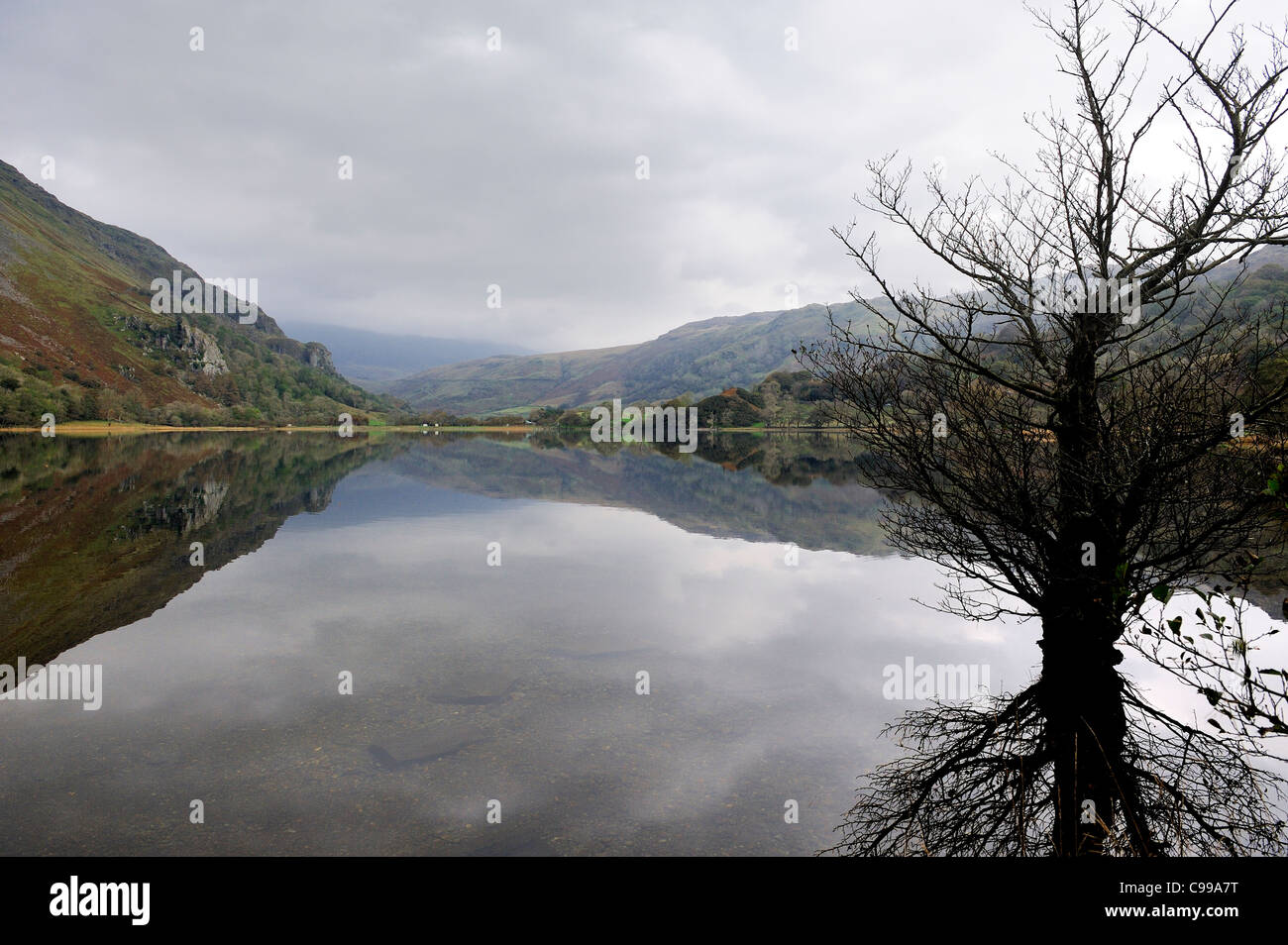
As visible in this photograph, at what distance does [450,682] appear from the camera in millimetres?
11656

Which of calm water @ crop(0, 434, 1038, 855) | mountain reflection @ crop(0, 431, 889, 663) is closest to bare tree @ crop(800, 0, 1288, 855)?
calm water @ crop(0, 434, 1038, 855)

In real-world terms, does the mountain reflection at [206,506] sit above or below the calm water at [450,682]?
above

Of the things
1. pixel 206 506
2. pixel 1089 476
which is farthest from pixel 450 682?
pixel 206 506

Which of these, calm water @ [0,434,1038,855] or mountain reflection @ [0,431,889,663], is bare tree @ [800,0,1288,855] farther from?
mountain reflection @ [0,431,889,663]

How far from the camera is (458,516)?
108ft

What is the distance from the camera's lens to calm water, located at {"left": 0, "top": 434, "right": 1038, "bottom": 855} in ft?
24.0

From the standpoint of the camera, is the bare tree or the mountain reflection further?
the mountain reflection

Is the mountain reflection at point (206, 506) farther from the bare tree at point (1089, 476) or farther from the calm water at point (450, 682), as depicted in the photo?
the bare tree at point (1089, 476)

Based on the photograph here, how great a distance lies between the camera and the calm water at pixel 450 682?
7309 millimetres

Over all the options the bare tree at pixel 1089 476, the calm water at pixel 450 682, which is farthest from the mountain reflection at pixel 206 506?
the bare tree at pixel 1089 476

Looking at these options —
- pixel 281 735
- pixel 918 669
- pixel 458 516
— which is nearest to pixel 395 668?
pixel 281 735

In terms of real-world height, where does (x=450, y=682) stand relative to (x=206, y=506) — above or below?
below

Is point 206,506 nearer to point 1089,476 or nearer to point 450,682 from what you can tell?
point 450,682
